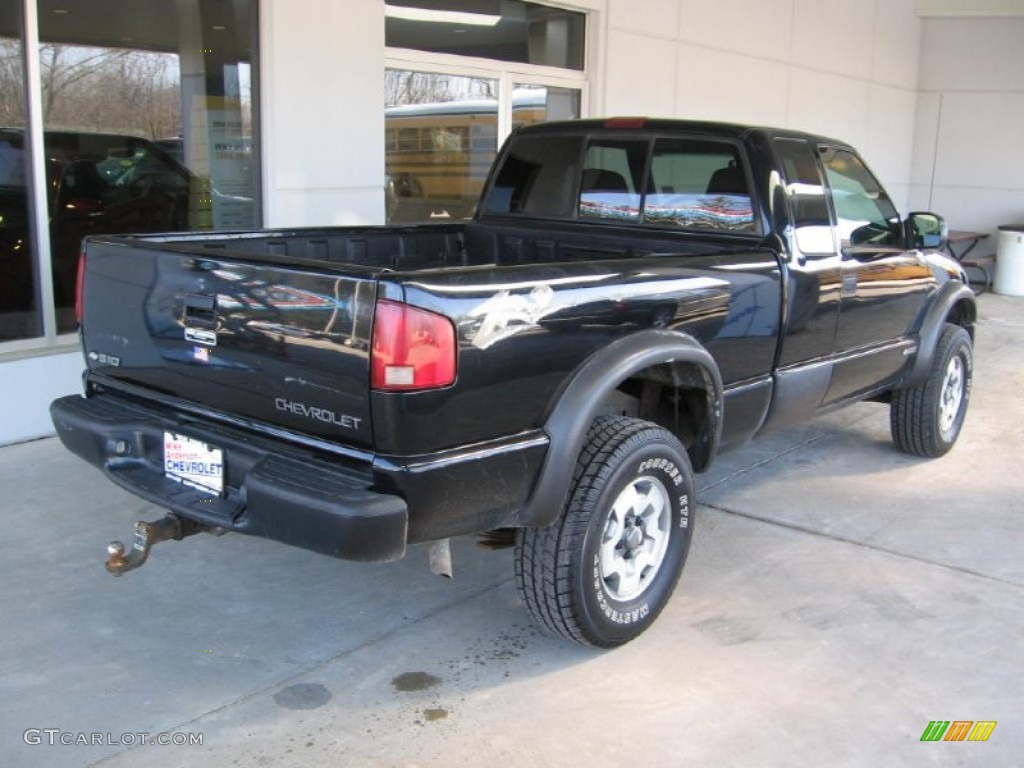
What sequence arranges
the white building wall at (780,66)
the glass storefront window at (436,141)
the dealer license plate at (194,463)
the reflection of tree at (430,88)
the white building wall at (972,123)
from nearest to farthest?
the dealer license plate at (194,463), the reflection of tree at (430,88), the glass storefront window at (436,141), the white building wall at (780,66), the white building wall at (972,123)

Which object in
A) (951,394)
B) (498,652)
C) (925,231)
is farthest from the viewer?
(951,394)

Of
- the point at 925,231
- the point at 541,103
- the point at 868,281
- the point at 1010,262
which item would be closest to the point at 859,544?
the point at 868,281

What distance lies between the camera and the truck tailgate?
2963mm

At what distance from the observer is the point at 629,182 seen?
4.86 meters

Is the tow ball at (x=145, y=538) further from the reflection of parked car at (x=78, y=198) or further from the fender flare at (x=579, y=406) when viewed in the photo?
the reflection of parked car at (x=78, y=198)

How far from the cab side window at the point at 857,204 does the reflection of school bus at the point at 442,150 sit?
3.80 m

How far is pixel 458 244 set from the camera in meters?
5.54

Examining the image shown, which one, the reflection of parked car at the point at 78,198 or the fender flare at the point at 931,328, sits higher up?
the reflection of parked car at the point at 78,198

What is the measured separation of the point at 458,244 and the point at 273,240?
119cm

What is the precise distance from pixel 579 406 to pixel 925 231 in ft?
10.2

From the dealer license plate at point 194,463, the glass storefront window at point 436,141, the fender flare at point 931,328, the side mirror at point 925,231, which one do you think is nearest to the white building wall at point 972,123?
the glass storefront window at point 436,141

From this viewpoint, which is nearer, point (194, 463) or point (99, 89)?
point (194, 463)

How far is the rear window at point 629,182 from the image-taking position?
15.0 feet

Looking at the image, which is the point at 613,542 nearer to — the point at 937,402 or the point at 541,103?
the point at 937,402
